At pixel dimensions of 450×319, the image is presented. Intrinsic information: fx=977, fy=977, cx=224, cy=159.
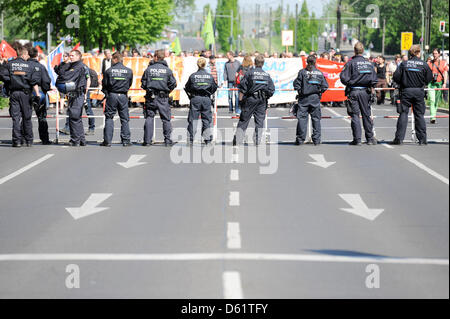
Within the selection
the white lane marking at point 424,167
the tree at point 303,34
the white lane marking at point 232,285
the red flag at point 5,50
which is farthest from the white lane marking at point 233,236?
the tree at point 303,34

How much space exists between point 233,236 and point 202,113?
10.9 metres

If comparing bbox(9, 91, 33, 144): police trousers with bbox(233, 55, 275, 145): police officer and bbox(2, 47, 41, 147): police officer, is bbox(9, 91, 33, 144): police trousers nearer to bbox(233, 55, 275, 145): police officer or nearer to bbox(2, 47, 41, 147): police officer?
bbox(2, 47, 41, 147): police officer

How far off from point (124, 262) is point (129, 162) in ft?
28.2

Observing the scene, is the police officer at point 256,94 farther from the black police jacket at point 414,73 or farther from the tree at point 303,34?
the tree at point 303,34

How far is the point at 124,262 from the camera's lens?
27.6 ft

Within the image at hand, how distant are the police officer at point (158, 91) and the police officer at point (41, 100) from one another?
197 cm

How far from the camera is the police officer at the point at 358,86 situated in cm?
1956

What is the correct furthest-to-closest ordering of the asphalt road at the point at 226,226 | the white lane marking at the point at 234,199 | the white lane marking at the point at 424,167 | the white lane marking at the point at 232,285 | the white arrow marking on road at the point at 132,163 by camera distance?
the white arrow marking on road at the point at 132,163 → the white lane marking at the point at 424,167 → the white lane marking at the point at 234,199 → the asphalt road at the point at 226,226 → the white lane marking at the point at 232,285

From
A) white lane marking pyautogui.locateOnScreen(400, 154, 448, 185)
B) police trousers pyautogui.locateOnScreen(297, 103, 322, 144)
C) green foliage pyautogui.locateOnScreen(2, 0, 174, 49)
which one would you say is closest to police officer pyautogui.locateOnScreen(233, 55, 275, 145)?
police trousers pyautogui.locateOnScreen(297, 103, 322, 144)

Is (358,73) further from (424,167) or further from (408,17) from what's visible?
(408,17)

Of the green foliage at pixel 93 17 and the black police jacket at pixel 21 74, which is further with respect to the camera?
the green foliage at pixel 93 17

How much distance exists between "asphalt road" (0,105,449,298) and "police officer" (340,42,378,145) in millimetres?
1622

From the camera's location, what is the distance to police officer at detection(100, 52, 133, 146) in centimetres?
1958

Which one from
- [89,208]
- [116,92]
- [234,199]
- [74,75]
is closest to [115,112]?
[116,92]
